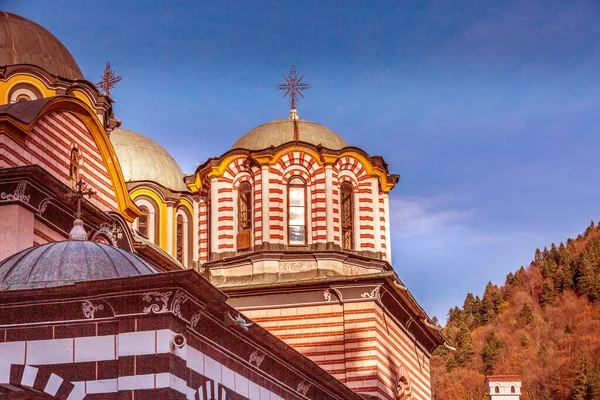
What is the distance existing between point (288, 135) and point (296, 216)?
7.98 ft

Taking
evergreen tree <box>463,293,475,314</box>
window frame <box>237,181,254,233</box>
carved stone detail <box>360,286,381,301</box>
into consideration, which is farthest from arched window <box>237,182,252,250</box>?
evergreen tree <box>463,293,475,314</box>

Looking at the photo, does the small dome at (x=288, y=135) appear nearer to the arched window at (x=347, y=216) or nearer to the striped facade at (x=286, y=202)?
the striped facade at (x=286, y=202)

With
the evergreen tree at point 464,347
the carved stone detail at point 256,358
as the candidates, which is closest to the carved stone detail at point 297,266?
the carved stone detail at point 256,358

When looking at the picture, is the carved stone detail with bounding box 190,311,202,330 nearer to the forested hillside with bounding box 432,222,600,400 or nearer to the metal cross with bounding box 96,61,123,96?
the metal cross with bounding box 96,61,123,96

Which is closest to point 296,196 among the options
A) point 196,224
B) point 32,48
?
point 196,224

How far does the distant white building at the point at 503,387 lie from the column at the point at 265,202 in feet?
107

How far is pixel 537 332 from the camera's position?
454 ft

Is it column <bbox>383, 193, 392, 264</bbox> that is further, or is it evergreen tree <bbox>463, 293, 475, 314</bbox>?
evergreen tree <bbox>463, 293, 475, 314</bbox>

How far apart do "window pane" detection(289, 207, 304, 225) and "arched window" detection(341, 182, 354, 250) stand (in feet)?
4.02

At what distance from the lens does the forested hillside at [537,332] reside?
11550cm

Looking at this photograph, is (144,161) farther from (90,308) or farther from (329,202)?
(90,308)

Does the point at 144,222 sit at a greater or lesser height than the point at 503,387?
greater

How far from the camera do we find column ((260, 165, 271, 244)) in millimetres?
32219

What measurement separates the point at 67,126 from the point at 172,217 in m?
12.1
